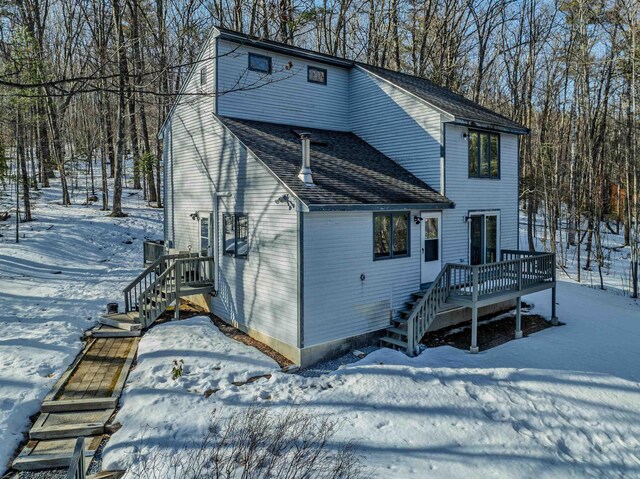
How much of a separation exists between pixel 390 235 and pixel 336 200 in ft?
6.89

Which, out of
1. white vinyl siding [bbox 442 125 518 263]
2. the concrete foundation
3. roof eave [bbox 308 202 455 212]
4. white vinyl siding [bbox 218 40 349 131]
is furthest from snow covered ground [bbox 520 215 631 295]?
white vinyl siding [bbox 218 40 349 131]

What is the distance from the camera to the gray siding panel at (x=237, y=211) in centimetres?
1000

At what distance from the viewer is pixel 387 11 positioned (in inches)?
952

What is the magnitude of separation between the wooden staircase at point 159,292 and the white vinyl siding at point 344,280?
13.6ft

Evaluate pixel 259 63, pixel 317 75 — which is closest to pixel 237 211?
pixel 259 63

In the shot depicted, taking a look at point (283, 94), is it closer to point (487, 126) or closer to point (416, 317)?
point (487, 126)

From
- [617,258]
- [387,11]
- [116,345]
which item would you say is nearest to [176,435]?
[116,345]

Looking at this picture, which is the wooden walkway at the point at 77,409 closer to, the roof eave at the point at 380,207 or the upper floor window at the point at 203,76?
the roof eave at the point at 380,207

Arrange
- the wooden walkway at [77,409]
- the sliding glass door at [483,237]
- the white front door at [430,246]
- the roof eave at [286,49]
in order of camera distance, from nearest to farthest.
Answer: the wooden walkway at [77,409]
the white front door at [430,246]
the roof eave at [286,49]
the sliding glass door at [483,237]

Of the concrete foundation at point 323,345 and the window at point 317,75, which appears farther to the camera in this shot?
the window at point 317,75

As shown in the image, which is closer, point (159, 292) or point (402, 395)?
point (402, 395)

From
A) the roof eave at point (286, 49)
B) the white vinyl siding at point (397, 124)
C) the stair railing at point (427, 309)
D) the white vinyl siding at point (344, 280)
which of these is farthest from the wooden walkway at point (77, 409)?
the white vinyl siding at point (397, 124)

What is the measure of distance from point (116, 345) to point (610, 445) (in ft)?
32.7

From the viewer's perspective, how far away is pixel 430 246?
40.0ft
